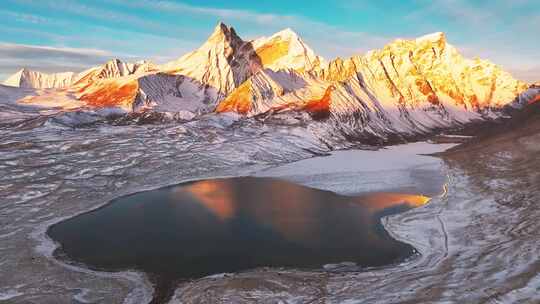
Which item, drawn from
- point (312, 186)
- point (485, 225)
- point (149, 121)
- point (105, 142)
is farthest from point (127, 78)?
point (485, 225)

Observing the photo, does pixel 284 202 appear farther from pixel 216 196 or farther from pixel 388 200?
pixel 388 200

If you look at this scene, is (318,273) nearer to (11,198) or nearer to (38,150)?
(11,198)

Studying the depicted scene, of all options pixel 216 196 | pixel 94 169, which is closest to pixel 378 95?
pixel 94 169

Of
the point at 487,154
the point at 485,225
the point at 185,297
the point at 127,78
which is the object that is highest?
the point at 127,78

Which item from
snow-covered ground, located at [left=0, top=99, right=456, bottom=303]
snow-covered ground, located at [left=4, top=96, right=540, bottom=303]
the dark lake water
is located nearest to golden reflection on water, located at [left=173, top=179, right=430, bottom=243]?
the dark lake water

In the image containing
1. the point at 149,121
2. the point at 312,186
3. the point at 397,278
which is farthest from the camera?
the point at 149,121

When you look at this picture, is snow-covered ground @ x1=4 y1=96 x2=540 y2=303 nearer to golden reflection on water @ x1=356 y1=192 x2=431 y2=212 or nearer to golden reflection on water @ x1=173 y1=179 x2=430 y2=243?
golden reflection on water @ x1=356 y1=192 x2=431 y2=212

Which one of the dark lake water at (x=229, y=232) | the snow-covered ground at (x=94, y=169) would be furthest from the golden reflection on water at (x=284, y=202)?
the snow-covered ground at (x=94, y=169)
